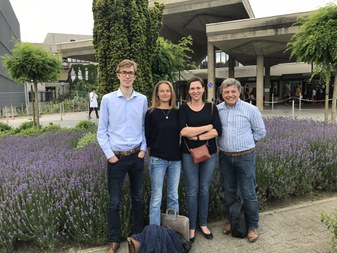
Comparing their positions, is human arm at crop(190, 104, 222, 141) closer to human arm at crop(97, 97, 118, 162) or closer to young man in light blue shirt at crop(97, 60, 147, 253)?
young man in light blue shirt at crop(97, 60, 147, 253)

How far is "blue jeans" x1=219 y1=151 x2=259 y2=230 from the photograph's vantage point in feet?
10.7

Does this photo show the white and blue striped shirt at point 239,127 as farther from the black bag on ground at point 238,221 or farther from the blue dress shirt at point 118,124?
the blue dress shirt at point 118,124

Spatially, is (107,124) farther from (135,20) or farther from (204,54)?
(204,54)

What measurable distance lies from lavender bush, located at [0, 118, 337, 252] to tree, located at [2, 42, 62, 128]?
617 cm

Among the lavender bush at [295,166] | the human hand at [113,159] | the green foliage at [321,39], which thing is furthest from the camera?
the green foliage at [321,39]

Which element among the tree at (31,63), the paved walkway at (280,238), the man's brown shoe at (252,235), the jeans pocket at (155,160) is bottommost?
the paved walkway at (280,238)

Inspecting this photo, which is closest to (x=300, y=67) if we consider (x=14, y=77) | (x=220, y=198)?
(x=14, y=77)

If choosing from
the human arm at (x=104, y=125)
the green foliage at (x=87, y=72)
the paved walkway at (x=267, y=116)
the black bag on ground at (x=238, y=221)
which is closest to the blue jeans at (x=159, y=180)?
the human arm at (x=104, y=125)

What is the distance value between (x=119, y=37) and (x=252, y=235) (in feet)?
18.1

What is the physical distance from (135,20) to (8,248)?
18.8ft

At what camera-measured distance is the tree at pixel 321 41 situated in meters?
7.56

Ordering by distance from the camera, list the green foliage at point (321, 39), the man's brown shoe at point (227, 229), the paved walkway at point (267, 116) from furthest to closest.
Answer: the paved walkway at point (267, 116) < the green foliage at point (321, 39) < the man's brown shoe at point (227, 229)

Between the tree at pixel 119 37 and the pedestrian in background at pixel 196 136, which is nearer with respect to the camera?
the pedestrian in background at pixel 196 136

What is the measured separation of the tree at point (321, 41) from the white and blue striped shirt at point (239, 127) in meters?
5.51
